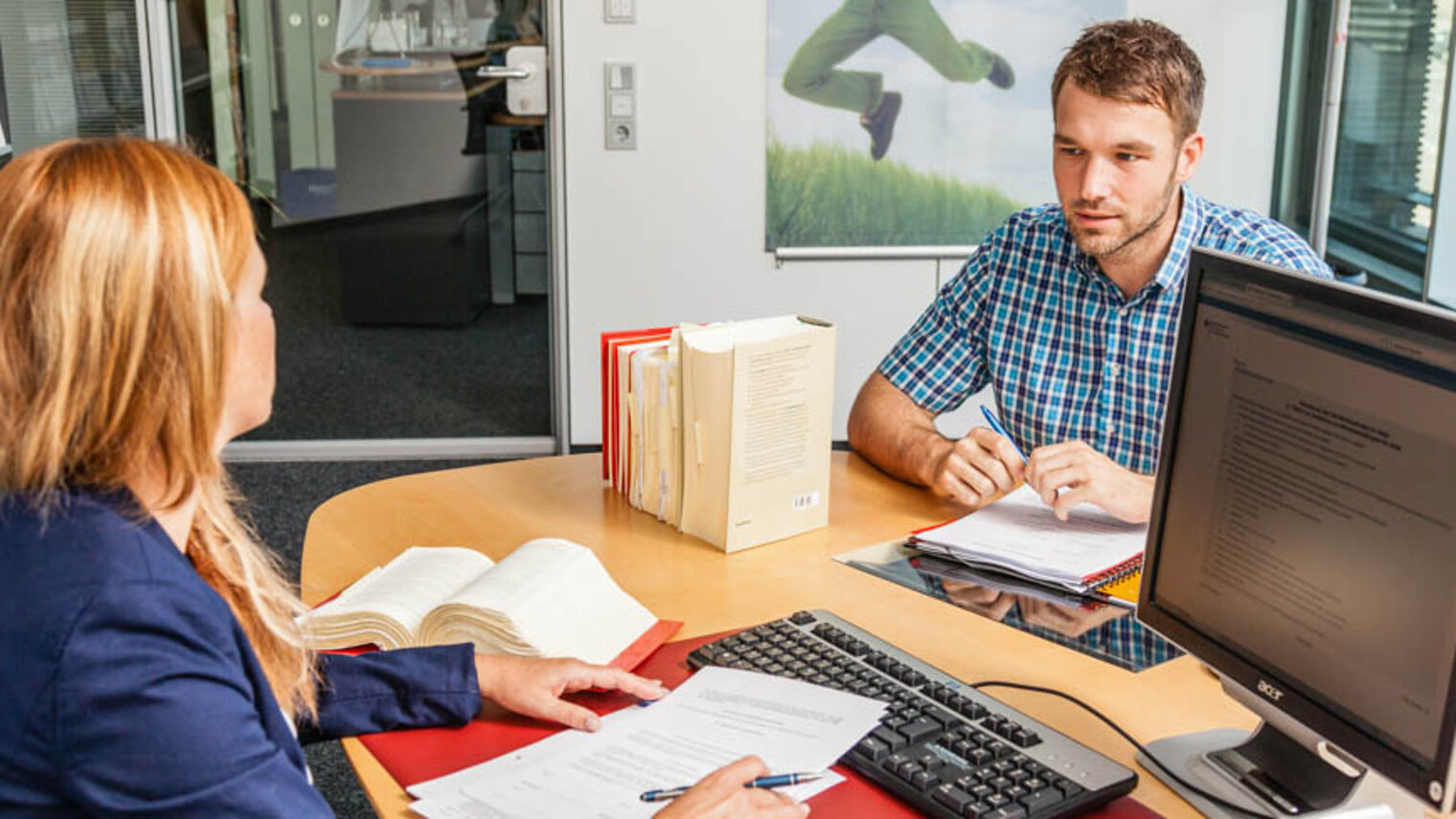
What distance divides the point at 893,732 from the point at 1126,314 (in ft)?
3.33

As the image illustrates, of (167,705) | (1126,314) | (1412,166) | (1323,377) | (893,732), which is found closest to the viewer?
(167,705)

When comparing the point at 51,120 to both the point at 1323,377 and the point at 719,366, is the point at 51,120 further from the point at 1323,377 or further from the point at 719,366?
the point at 1323,377

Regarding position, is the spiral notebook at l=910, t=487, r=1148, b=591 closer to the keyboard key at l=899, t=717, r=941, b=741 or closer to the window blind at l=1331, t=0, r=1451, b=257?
the keyboard key at l=899, t=717, r=941, b=741

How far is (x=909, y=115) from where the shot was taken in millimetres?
4031

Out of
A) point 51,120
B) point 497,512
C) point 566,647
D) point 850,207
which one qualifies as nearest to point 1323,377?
point 566,647

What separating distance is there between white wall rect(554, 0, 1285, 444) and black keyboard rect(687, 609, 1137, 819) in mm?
2741

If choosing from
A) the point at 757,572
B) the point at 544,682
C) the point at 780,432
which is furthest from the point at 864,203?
the point at 544,682

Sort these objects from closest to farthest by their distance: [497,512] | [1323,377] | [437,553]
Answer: [1323,377] → [437,553] → [497,512]

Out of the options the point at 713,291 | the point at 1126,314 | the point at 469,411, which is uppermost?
the point at 1126,314

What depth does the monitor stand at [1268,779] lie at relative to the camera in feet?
3.70

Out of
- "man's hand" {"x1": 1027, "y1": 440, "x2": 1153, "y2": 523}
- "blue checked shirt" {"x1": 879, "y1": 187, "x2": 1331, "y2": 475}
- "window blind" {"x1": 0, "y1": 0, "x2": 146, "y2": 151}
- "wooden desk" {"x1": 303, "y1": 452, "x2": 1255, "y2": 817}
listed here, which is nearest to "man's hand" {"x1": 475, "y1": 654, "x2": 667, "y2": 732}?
"wooden desk" {"x1": 303, "y1": 452, "x2": 1255, "y2": 817}

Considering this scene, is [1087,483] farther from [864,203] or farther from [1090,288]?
[864,203]

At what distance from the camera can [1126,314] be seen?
6.67ft

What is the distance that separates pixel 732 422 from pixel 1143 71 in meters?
0.79
